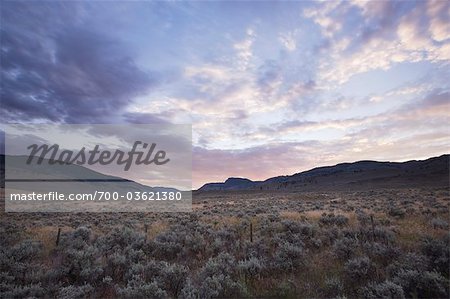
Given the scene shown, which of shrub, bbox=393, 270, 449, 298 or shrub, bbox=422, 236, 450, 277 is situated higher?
shrub, bbox=422, 236, 450, 277

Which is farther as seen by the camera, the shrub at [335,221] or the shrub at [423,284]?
the shrub at [335,221]

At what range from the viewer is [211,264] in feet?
27.0

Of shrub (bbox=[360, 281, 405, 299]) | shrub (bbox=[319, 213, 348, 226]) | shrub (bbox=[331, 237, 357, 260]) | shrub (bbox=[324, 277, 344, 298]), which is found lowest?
shrub (bbox=[324, 277, 344, 298])

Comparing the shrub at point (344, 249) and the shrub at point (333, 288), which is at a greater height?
the shrub at point (344, 249)

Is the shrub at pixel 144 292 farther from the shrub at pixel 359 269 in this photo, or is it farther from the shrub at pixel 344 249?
the shrub at pixel 344 249

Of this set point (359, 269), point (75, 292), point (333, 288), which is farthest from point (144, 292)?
point (359, 269)

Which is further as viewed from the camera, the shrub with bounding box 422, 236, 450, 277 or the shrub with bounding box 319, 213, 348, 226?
the shrub with bounding box 319, 213, 348, 226

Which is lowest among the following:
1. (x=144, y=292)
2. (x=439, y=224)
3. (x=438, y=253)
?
(x=144, y=292)

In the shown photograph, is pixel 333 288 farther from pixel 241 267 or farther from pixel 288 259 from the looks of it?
pixel 241 267

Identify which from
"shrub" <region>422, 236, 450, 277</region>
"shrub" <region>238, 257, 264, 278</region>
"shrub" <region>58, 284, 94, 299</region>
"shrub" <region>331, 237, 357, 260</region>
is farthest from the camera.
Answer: "shrub" <region>331, 237, 357, 260</region>

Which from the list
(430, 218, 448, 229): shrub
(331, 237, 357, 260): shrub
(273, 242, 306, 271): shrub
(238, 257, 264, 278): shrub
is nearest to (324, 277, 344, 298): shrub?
(273, 242, 306, 271): shrub

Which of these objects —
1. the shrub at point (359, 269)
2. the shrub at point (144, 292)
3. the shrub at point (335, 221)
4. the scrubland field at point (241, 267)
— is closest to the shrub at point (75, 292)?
the scrubland field at point (241, 267)

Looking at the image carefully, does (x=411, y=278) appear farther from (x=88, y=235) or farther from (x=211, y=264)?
(x=88, y=235)

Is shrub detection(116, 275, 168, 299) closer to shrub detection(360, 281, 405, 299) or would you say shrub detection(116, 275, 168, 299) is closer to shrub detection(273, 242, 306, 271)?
shrub detection(273, 242, 306, 271)
